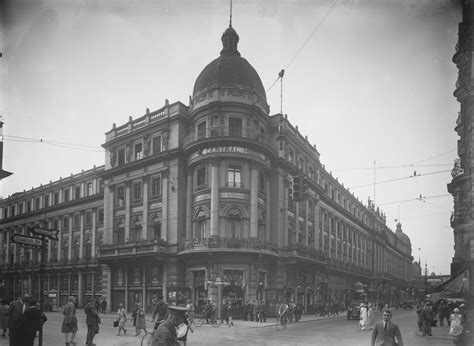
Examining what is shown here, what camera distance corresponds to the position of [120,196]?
157 ft

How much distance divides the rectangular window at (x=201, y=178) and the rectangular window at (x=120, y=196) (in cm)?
992

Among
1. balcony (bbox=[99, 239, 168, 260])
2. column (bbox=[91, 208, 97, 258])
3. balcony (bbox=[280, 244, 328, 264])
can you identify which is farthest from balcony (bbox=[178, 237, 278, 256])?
column (bbox=[91, 208, 97, 258])

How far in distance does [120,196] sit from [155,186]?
17.3ft

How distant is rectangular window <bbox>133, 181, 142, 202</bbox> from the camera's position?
1801 inches

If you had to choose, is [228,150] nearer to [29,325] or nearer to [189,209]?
[189,209]

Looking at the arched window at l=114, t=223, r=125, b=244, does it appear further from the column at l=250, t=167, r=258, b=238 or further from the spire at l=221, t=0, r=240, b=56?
the spire at l=221, t=0, r=240, b=56

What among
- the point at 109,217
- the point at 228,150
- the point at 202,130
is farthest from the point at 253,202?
the point at 109,217

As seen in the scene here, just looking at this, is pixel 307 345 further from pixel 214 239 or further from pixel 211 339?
pixel 214 239

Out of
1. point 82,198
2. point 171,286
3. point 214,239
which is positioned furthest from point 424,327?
point 82,198

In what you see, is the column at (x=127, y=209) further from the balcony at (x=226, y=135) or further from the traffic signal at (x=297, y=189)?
the traffic signal at (x=297, y=189)

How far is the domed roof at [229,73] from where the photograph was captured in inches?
1619

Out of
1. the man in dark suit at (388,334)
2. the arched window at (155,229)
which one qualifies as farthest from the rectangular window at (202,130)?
the man in dark suit at (388,334)

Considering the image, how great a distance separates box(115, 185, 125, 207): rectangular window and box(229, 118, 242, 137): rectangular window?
13769 mm

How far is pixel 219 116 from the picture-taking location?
39.6 meters
